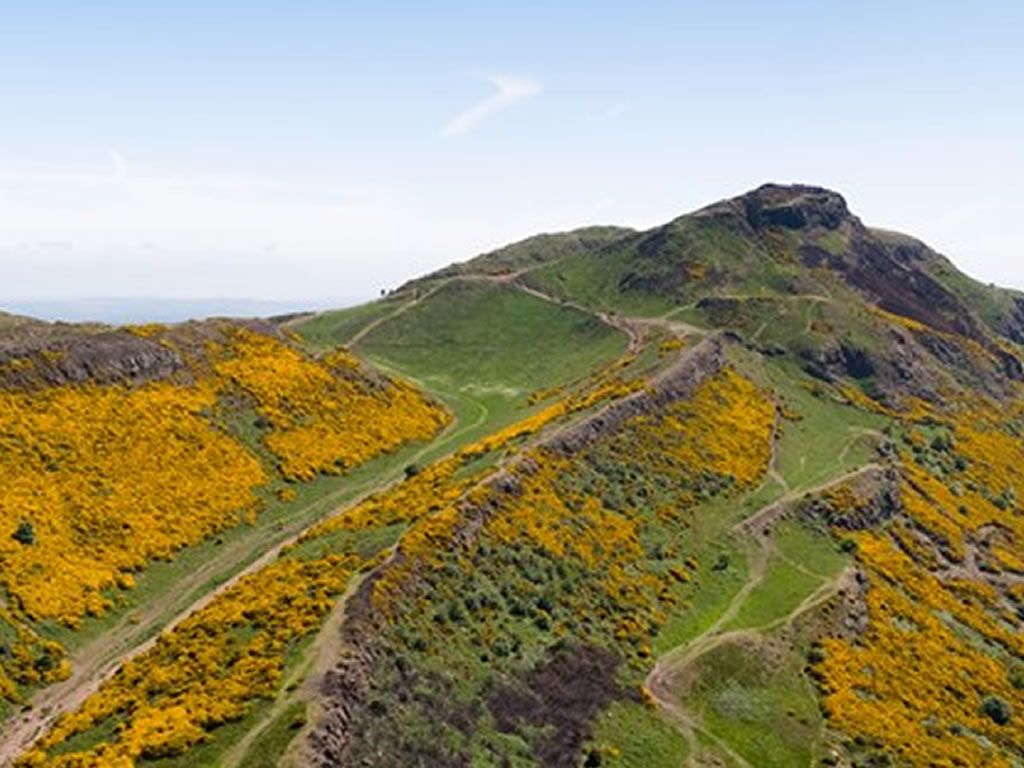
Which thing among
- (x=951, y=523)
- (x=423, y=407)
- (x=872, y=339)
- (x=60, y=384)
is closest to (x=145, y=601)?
(x=60, y=384)

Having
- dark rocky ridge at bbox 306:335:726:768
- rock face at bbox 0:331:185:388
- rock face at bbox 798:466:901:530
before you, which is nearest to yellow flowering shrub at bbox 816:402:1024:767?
rock face at bbox 798:466:901:530

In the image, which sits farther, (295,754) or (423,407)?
(423,407)

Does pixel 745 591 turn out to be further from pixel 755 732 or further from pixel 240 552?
pixel 240 552

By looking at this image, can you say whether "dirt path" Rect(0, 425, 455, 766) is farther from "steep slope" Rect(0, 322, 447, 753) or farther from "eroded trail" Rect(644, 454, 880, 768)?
"eroded trail" Rect(644, 454, 880, 768)

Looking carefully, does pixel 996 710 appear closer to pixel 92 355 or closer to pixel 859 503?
pixel 859 503

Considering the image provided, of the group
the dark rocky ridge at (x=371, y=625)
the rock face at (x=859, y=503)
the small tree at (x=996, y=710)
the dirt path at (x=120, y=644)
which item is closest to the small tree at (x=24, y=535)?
the dirt path at (x=120, y=644)

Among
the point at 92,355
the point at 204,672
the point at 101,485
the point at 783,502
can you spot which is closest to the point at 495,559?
the point at 204,672

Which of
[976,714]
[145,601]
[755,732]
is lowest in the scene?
[976,714]

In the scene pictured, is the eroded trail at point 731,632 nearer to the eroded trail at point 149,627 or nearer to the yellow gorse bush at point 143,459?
the eroded trail at point 149,627
